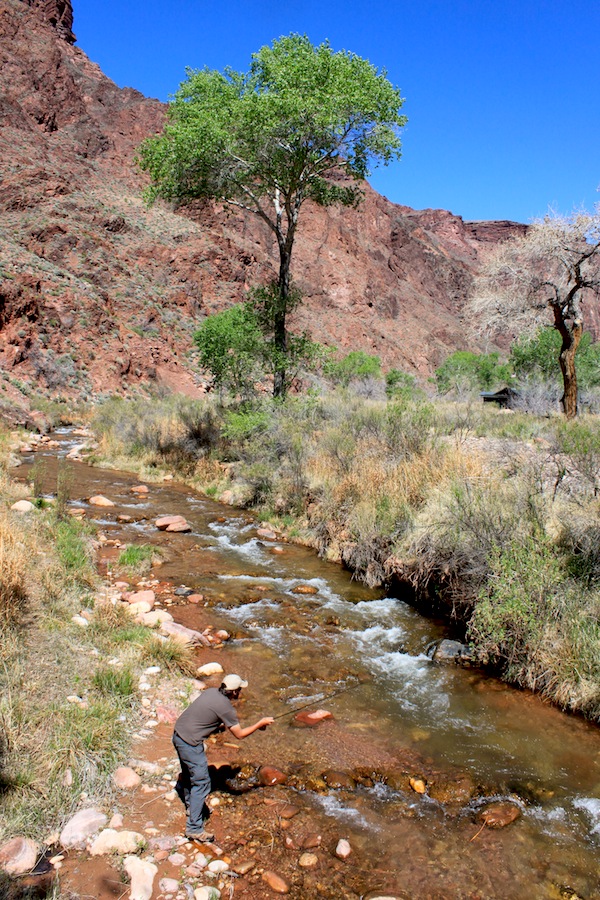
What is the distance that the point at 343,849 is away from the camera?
3.23 metres

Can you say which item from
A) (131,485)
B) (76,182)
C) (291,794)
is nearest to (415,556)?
(291,794)

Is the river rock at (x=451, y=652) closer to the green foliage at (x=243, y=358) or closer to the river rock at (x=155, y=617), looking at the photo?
the river rock at (x=155, y=617)

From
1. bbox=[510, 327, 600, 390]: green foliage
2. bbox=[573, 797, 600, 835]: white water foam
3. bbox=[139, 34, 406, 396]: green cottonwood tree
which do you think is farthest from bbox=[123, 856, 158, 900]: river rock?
bbox=[510, 327, 600, 390]: green foliage

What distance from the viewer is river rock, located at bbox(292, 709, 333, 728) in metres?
4.45

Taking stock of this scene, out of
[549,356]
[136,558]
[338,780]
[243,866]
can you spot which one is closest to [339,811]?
[338,780]

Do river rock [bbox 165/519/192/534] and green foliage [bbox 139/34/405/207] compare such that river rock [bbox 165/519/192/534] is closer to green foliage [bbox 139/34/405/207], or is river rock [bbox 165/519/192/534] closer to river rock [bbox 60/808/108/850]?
river rock [bbox 60/808/108/850]

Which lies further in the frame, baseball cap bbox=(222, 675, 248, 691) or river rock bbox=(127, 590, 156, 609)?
river rock bbox=(127, 590, 156, 609)

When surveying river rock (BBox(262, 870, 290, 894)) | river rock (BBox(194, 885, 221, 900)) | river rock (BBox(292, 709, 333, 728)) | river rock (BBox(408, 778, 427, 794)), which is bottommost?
river rock (BBox(408, 778, 427, 794))

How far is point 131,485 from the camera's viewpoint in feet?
43.3

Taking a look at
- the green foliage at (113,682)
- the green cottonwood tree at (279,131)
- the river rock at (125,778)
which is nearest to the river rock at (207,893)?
the river rock at (125,778)

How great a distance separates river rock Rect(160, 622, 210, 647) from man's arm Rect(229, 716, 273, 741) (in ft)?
4.04

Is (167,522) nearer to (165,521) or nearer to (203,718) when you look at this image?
(165,521)

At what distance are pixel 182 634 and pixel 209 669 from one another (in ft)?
1.82

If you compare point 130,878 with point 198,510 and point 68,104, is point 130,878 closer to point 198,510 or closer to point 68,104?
point 198,510
